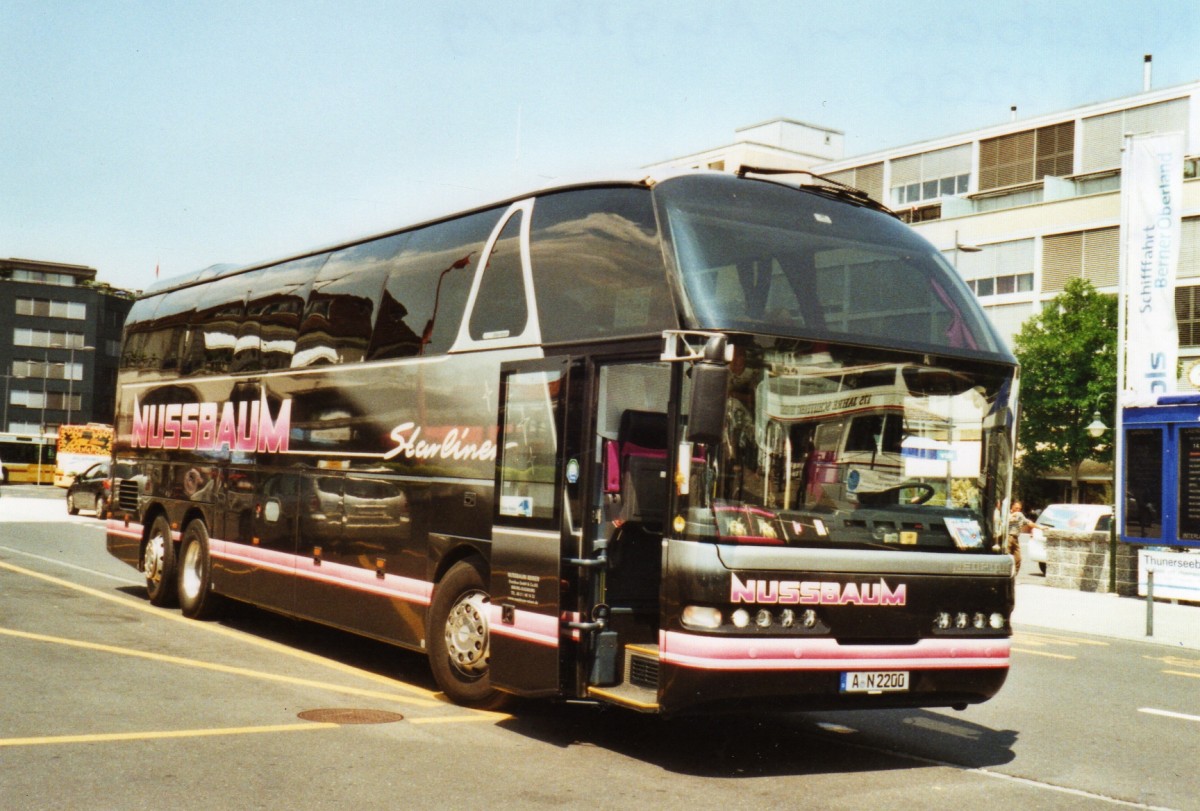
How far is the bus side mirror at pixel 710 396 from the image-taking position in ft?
24.6

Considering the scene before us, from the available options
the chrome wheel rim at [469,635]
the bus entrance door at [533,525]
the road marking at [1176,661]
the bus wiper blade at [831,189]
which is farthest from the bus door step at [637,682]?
the road marking at [1176,661]

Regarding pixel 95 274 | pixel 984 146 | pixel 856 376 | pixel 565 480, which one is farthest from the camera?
pixel 95 274

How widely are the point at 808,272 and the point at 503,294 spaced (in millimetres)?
2460

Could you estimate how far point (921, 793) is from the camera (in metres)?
7.59

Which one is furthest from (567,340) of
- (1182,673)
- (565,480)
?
(1182,673)

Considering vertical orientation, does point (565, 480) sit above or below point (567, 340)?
below

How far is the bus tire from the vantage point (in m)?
9.62

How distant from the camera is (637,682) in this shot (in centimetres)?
839

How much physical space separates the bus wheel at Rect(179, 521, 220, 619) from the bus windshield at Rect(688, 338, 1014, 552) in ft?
27.7

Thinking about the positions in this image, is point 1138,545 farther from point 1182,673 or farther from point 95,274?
point 95,274

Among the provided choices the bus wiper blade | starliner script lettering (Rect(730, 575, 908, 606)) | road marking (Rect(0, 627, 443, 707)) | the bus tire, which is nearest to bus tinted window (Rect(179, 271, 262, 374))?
road marking (Rect(0, 627, 443, 707))

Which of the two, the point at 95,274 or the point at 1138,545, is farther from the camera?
the point at 95,274

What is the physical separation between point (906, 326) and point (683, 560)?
7.02 feet

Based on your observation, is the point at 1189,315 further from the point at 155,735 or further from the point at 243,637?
the point at 155,735
